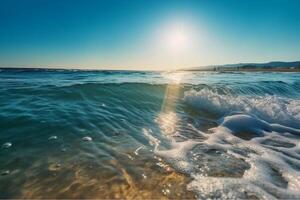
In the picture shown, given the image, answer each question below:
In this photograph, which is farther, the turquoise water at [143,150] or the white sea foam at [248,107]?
the white sea foam at [248,107]

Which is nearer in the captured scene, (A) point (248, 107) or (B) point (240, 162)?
(B) point (240, 162)

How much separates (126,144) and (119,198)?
2007mm

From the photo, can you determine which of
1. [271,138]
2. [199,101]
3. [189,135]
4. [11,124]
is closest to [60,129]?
[11,124]

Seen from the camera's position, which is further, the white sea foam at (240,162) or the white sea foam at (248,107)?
the white sea foam at (248,107)

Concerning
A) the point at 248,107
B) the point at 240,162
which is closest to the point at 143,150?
the point at 240,162

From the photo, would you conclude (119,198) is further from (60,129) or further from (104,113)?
(104,113)

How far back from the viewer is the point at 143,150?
479 cm

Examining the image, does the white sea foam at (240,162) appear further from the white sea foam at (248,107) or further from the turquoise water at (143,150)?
the white sea foam at (248,107)

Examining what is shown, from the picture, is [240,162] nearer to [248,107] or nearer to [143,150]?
[143,150]

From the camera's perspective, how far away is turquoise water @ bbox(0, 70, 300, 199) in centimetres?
336

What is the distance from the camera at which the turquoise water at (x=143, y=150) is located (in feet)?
11.0

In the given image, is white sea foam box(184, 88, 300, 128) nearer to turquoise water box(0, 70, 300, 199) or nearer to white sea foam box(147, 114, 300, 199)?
turquoise water box(0, 70, 300, 199)

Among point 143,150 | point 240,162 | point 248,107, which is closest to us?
point 240,162

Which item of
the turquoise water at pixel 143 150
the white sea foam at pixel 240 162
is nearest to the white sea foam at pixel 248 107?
the turquoise water at pixel 143 150
